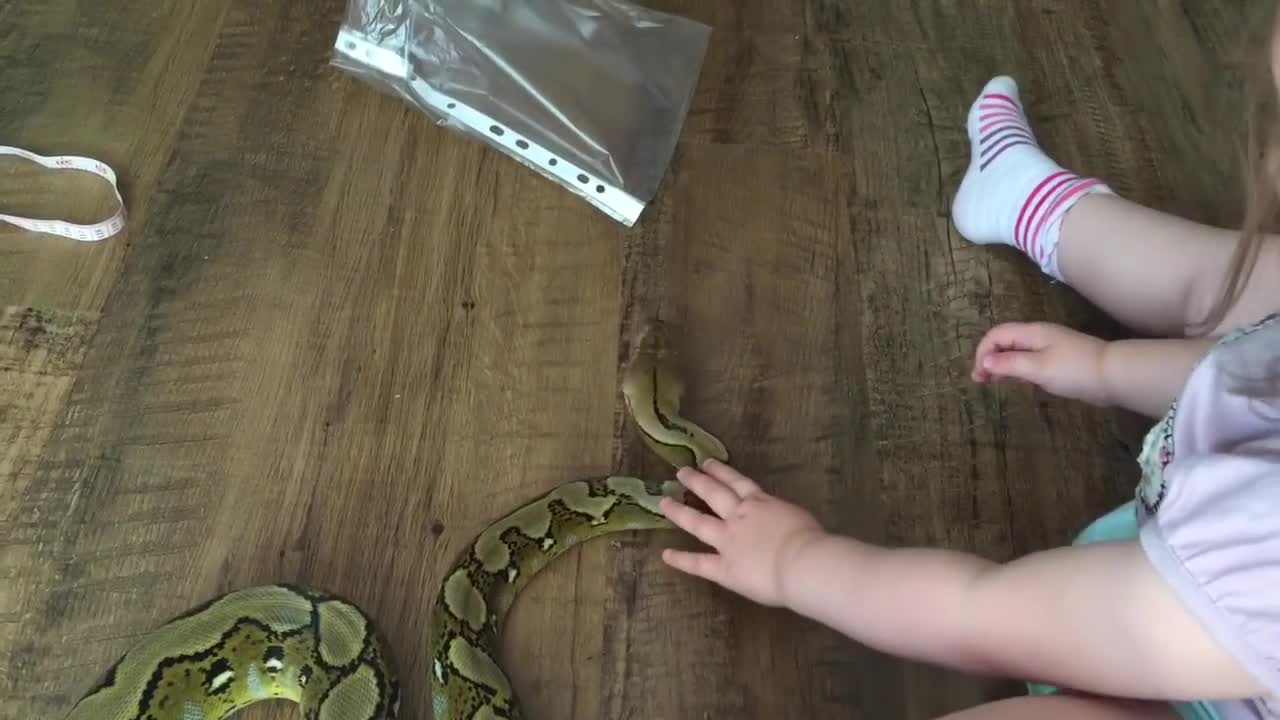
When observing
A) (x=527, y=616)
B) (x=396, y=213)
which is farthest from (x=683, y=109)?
(x=527, y=616)

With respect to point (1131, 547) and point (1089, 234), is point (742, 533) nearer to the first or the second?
point (1131, 547)

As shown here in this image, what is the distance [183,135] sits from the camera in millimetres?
1667

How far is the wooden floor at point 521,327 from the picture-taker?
125cm

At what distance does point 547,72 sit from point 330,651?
1.02 metres

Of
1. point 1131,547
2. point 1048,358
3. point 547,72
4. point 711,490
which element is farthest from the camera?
point 547,72

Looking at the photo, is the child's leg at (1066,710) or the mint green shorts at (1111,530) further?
the mint green shorts at (1111,530)

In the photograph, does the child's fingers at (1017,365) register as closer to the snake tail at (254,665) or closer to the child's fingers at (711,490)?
the child's fingers at (711,490)

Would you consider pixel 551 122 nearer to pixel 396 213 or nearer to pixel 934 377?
pixel 396 213

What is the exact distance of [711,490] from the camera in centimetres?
119

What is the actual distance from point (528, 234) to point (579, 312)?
169 mm

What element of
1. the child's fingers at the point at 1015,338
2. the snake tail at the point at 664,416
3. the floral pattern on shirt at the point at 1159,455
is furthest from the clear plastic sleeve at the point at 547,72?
the floral pattern on shirt at the point at 1159,455

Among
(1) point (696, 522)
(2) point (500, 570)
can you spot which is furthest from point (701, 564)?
(2) point (500, 570)

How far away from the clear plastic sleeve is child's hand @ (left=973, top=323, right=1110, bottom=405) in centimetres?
61

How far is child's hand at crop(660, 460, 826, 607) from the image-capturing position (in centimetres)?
112
